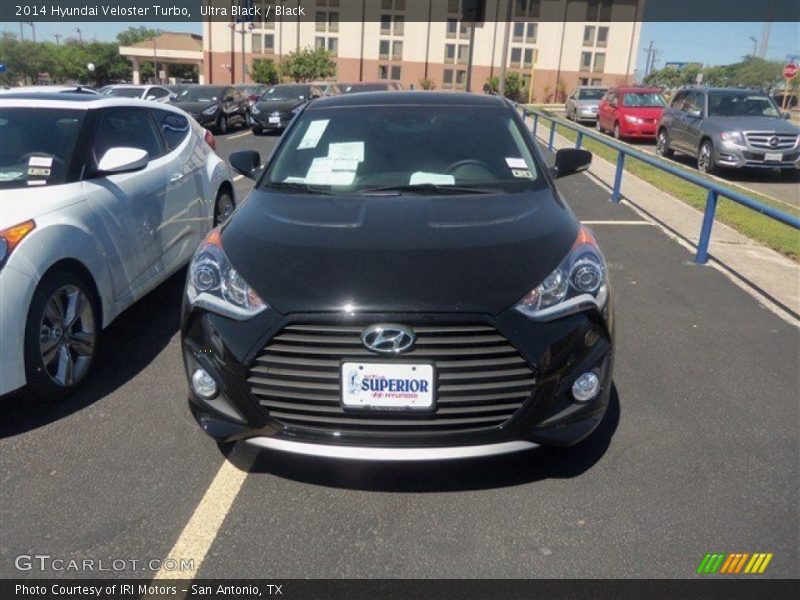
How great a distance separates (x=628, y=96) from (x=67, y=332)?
2131 centimetres

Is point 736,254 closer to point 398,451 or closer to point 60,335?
point 398,451

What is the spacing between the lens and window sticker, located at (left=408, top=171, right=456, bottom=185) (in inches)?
147

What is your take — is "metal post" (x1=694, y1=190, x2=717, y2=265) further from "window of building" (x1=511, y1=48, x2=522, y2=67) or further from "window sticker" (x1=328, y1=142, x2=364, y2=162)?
"window of building" (x1=511, y1=48, x2=522, y2=67)

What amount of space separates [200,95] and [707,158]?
15.0 m


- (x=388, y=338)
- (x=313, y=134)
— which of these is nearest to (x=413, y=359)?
(x=388, y=338)

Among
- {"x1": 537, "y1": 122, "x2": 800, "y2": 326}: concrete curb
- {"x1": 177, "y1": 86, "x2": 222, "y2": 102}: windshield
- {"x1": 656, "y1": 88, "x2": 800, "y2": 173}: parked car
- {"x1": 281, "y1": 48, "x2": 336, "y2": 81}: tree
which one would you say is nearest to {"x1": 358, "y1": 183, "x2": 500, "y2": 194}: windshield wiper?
{"x1": 537, "y1": 122, "x2": 800, "y2": 326}: concrete curb

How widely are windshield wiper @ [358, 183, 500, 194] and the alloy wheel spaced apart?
171cm

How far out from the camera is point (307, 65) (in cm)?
6688

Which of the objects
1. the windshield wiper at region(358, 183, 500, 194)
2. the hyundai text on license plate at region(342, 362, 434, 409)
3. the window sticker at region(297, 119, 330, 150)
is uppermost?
the window sticker at region(297, 119, 330, 150)

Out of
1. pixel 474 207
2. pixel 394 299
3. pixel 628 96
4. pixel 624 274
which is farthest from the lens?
pixel 628 96
